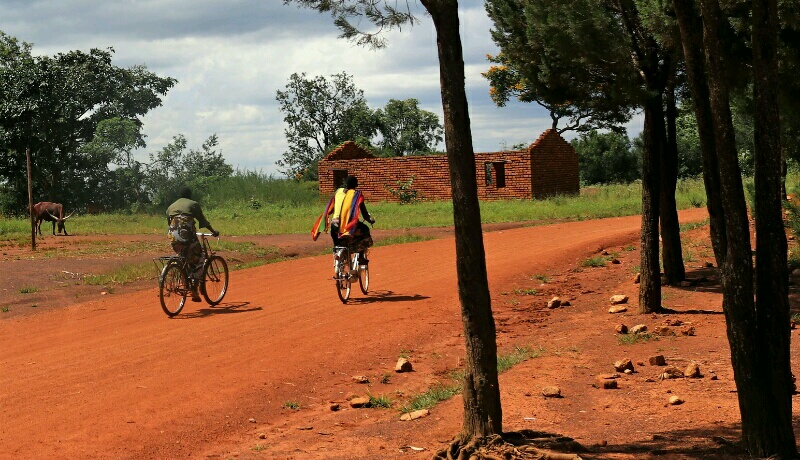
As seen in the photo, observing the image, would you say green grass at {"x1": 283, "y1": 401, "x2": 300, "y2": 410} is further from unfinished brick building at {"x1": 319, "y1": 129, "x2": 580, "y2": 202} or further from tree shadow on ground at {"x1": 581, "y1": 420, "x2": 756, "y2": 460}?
unfinished brick building at {"x1": 319, "y1": 129, "x2": 580, "y2": 202}

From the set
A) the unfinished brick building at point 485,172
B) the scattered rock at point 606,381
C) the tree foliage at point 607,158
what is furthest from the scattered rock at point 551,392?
the tree foliage at point 607,158

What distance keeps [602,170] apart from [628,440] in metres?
49.1

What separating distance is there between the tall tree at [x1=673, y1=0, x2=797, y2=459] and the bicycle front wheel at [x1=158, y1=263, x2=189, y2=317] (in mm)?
8463

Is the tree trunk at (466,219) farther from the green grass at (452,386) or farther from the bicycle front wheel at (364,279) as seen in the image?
the bicycle front wheel at (364,279)

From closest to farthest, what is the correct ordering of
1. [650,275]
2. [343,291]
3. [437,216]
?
[650,275] < [343,291] < [437,216]

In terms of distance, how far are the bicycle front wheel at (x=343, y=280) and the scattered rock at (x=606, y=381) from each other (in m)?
5.14

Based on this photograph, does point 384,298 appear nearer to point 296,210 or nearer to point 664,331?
point 664,331

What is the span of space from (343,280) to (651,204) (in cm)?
424

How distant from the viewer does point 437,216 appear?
31.3 metres

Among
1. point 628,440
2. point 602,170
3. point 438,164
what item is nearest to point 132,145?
point 438,164

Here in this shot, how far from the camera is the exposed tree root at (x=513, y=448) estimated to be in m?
5.99

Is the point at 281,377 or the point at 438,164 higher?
the point at 438,164

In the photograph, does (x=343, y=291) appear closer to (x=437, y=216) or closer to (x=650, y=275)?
(x=650, y=275)

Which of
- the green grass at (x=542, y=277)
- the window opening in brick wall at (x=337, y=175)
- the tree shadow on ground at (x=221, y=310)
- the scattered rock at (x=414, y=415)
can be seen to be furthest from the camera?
the window opening in brick wall at (x=337, y=175)
